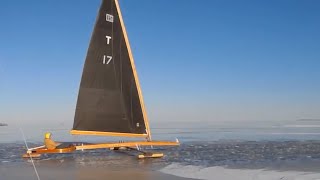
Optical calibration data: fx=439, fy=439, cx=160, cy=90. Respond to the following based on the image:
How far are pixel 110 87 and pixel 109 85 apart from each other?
0.12m

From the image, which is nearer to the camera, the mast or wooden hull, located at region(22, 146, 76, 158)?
wooden hull, located at region(22, 146, 76, 158)

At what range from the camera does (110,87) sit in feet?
74.2

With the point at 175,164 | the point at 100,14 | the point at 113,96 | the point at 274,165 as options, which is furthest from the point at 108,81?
the point at 274,165

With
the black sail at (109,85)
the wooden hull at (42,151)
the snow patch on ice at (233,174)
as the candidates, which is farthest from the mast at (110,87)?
the snow patch on ice at (233,174)

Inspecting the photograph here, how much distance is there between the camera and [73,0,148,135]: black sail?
72.3 ft

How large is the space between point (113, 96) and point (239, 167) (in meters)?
8.52

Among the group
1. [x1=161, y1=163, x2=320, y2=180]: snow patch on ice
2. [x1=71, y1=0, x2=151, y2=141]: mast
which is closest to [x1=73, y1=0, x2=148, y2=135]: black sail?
[x1=71, y1=0, x2=151, y2=141]: mast

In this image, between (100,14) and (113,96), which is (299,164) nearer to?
(113,96)

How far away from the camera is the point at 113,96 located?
894 inches

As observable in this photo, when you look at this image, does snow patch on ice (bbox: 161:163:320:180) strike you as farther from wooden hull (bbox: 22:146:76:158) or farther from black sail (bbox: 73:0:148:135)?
black sail (bbox: 73:0:148:135)

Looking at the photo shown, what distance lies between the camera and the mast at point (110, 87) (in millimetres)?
22031

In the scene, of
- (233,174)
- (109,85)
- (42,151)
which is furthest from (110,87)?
(233,174)

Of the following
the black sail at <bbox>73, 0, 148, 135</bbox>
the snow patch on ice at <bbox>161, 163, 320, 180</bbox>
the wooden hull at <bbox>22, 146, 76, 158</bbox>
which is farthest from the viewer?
the black sail at <bbox>73, 0, 148, 135</bbox>

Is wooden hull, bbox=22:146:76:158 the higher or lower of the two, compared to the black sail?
lower
